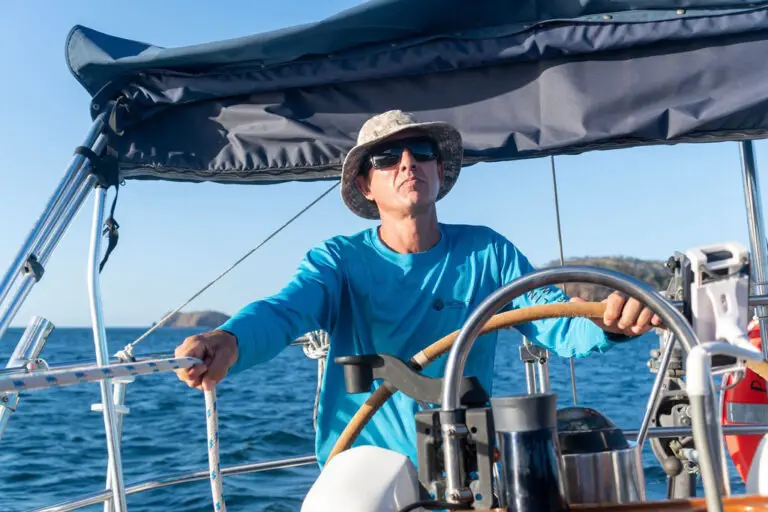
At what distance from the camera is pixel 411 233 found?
2137mm

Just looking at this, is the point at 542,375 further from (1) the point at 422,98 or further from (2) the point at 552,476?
(2) the point at 552,476

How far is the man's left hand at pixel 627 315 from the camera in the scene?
1130 millimetres

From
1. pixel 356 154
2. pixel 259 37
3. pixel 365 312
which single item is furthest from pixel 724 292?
pixel 259 37

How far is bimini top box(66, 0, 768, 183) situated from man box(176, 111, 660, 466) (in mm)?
186

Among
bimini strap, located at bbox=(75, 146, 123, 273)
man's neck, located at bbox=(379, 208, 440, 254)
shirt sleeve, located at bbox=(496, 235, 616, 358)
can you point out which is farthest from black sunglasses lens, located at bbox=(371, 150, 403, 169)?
bimini strap, located at bbox=(75, 146, 123, 273)

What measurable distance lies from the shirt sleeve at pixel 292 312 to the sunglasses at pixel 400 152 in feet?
0.94

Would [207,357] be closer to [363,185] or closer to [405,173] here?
[405,173]

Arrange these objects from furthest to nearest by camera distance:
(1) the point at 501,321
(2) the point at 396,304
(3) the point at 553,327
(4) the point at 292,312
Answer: (2) the point at 396,304 → (3) the point at 553,327 → (4) the point at 292,312 → (1) the point at 501,321

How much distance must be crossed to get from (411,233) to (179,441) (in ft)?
24.6

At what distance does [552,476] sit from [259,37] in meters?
1.63

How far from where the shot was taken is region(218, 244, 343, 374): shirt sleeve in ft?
4.72

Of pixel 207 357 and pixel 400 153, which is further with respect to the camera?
pixel 400 153

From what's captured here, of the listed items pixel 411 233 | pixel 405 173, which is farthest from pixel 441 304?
pixel 405 173

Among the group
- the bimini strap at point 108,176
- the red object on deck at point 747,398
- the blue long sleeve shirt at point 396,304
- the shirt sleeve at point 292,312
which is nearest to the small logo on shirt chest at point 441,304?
the blue long sleeve shirt at point 396,304
